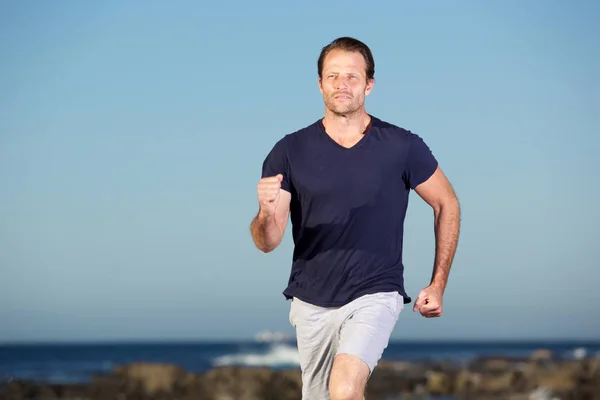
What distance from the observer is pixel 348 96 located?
6.37 m

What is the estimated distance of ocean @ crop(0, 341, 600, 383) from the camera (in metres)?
32.9

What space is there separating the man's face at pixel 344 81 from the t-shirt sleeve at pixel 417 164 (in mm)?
381

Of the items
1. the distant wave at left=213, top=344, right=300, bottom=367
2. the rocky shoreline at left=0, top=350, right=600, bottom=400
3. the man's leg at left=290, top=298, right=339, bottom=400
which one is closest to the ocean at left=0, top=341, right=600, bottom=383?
the distant wave at left=213, top=344, right=300, bottom=367

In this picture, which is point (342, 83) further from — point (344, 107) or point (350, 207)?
point (350, 207)

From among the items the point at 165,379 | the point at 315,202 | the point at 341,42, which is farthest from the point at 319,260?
the point at 165,379

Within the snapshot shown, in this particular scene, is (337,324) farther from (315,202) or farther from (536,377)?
(536,377)

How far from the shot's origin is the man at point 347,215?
6219 mm

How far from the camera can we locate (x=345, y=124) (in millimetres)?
6496

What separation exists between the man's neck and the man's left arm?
18.4 inches

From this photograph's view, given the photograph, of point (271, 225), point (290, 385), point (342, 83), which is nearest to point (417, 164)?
point (342, 83)

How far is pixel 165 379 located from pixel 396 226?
12961mm

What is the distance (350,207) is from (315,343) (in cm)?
77

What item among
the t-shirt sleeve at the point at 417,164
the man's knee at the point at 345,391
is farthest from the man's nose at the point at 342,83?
the man's knee at the point at 345,391

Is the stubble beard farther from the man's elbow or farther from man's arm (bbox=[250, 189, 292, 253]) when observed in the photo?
the man's elbow
